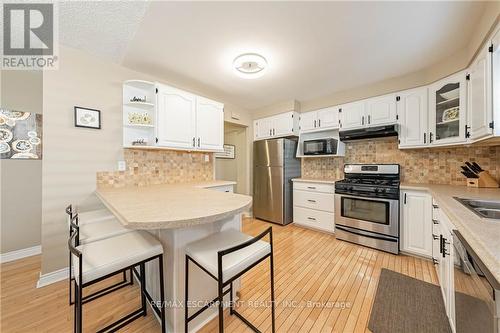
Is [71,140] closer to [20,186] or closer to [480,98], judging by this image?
[20,186]

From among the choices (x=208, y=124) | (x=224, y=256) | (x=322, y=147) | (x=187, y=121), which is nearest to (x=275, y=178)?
(x=322, y=147)

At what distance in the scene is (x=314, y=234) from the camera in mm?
3113

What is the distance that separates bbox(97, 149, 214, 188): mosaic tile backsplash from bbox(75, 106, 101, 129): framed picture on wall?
17.3 inches

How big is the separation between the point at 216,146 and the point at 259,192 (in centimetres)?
149

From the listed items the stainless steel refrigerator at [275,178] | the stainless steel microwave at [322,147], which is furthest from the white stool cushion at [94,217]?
the stainless steel microwave at [322,147]

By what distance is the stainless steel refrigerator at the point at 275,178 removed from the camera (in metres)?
3.55

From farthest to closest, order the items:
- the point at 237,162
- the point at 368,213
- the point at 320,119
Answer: the point at 237,162 < the point at 320,119 < the point at 368,213

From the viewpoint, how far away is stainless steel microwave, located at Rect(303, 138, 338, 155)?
3.25 meters

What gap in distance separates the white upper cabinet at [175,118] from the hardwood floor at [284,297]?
5.67 feet

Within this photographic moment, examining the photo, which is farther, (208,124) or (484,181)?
(208,124)

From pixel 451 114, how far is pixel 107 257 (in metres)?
3.57

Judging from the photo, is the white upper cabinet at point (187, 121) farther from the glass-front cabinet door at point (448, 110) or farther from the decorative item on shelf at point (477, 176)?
the decorative item on shelf at point (477, 176)

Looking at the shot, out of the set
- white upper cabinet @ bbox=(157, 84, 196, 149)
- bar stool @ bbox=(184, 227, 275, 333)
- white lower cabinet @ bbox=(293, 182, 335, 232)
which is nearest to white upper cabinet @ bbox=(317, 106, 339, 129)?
white lower cabinet @ bbox=(293, 182, 335, 232)

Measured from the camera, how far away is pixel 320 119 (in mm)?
3391
